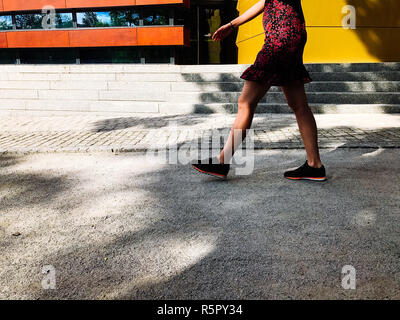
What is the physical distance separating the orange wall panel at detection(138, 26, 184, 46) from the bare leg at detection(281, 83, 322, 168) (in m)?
9.71

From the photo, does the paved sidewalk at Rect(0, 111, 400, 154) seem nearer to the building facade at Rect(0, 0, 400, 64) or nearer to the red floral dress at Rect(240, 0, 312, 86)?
the red floral dress at Rect(240, 0, 312, 86)

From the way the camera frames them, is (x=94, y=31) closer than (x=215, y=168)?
No

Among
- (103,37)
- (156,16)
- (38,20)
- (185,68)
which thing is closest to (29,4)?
(38,20)

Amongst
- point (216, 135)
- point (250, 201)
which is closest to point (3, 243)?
point (250, 201)

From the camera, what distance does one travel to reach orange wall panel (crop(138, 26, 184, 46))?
40.0 ft

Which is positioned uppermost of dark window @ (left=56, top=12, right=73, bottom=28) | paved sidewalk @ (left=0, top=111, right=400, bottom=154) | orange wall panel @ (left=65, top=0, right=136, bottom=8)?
orange wall panel @ (left=65, top=0, right=136, bottom=8)

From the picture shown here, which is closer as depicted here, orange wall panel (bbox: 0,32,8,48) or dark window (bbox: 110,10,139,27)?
dark window (bbox: 110,10,139,27)

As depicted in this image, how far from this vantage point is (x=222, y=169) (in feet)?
11.2

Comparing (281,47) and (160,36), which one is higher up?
(160,36)

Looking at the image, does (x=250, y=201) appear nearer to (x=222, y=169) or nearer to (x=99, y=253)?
(x=222, y=169)

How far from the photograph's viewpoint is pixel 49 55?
1318 cm

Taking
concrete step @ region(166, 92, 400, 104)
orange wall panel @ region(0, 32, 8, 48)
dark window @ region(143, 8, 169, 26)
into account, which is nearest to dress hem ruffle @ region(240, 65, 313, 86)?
concrete step @ region(166, 92, 400, 104)

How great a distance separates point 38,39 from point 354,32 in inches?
415

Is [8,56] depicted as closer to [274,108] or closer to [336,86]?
[274,108]
